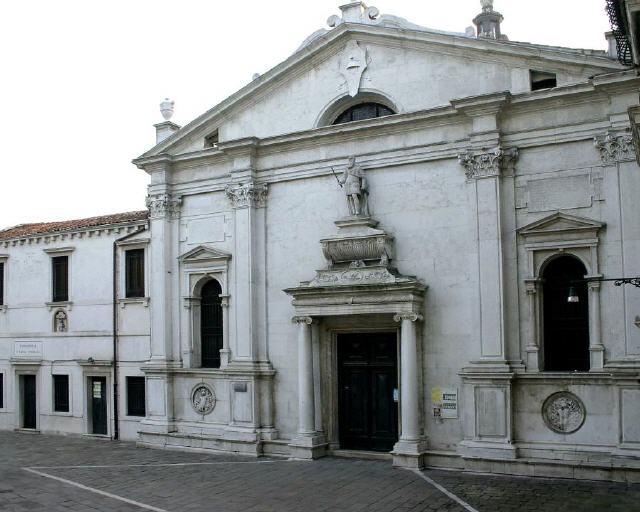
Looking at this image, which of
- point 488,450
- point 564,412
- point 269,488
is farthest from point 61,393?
point 564,412

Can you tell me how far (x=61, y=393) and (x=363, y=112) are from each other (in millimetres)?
14085

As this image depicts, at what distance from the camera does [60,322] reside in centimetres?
2598

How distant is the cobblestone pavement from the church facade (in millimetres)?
938

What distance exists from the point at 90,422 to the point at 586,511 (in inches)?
657

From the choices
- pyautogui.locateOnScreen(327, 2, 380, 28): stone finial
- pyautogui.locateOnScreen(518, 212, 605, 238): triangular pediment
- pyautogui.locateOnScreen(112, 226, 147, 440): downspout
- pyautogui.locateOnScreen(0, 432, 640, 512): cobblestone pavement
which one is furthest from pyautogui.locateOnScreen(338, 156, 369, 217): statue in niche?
pyautogui.locateOnScreen(112, 226, 147, 440): downspout

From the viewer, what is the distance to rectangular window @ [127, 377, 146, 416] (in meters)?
23.8

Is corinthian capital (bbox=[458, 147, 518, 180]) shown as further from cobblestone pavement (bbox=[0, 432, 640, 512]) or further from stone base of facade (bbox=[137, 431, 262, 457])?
stone base of facade (bbox=[137, 431, 262, 457])

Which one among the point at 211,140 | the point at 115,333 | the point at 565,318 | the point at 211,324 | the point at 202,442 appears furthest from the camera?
the point at 115,333

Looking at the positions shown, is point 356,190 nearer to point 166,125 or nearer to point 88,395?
point 166,125

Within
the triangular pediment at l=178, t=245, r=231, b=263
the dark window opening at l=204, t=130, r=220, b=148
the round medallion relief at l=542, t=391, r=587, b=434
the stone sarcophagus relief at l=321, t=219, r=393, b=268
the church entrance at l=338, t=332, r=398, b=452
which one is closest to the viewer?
the round medallion relief at l=542, t=391, r=587, b=434

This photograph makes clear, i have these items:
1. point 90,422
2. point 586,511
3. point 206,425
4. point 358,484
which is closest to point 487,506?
point 586,511

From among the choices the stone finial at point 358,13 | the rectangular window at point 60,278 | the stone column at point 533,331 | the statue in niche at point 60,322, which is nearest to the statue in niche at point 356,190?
the stone finial at point 358,13

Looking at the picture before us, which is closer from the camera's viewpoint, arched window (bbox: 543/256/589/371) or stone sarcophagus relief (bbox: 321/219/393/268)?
arched window (bbox: 543/256/589/371)

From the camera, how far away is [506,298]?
57.2ft
